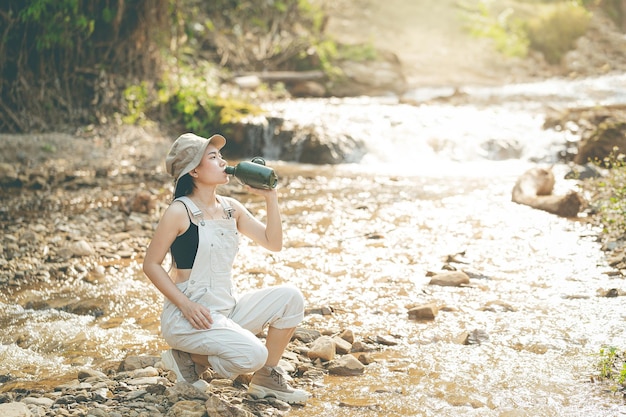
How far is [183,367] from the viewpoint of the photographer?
3621 mm

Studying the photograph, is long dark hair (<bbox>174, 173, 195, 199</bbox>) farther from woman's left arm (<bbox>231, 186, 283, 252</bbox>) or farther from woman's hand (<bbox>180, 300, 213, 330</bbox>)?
woman's hand (<bbox>180, 300, 213, 330</bbox>)

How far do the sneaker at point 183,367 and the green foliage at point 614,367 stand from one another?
2.06m

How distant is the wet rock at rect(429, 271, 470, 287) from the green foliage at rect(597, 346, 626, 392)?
1.63 meters

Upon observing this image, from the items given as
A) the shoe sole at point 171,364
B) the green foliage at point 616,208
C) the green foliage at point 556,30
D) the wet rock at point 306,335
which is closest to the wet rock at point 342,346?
the wet rock at point 306,335

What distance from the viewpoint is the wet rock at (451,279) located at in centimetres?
567

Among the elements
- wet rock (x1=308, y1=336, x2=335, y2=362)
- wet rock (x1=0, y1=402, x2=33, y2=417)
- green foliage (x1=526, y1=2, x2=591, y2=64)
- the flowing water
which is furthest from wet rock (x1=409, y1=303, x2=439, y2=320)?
green foliage (x1=526, y1=2, x2=591, y2=64)

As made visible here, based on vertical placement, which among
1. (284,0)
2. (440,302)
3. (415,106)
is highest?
(284,0)

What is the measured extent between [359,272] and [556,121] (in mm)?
7246

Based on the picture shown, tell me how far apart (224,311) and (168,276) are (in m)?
0.35

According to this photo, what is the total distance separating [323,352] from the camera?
4.17m

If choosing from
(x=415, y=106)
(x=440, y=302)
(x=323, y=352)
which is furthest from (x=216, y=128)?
(x=323, y=352)

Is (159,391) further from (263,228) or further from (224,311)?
(263,228)

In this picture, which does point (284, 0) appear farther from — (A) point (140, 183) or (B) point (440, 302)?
(B) point (440, 302)

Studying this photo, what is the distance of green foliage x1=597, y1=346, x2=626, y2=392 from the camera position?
12.2ft
